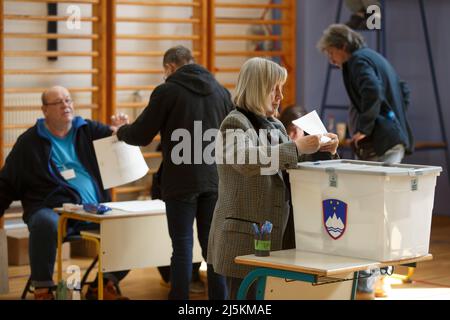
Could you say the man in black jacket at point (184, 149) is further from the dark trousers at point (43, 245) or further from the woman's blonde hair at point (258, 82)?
the woman's blonde hair at point (258, 82)

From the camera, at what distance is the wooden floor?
494 cm

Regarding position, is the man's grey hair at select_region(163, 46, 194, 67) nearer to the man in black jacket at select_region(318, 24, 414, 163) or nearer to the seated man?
the seated man

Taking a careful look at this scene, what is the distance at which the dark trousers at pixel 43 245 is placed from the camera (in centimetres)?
455

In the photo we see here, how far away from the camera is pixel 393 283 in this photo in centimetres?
522

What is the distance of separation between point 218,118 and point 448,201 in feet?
12.7

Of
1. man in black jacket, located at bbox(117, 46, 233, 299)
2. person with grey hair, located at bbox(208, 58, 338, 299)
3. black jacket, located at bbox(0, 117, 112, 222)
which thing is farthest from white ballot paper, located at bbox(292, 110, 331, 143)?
black jacket, located at bbox(0, 117, 112, 222)

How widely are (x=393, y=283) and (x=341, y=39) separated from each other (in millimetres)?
1450

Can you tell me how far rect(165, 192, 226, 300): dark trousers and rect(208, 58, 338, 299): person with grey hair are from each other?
103 centimetres

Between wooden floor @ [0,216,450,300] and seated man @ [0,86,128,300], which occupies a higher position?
seated man @ [0,86,128,300]

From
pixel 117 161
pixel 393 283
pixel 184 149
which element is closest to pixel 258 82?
pixel 184 149

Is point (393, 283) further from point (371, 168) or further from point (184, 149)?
point (371, 168)

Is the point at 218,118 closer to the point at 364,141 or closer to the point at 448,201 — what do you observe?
the point at 364,141

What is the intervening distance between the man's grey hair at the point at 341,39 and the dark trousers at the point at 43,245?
1.74 metres
